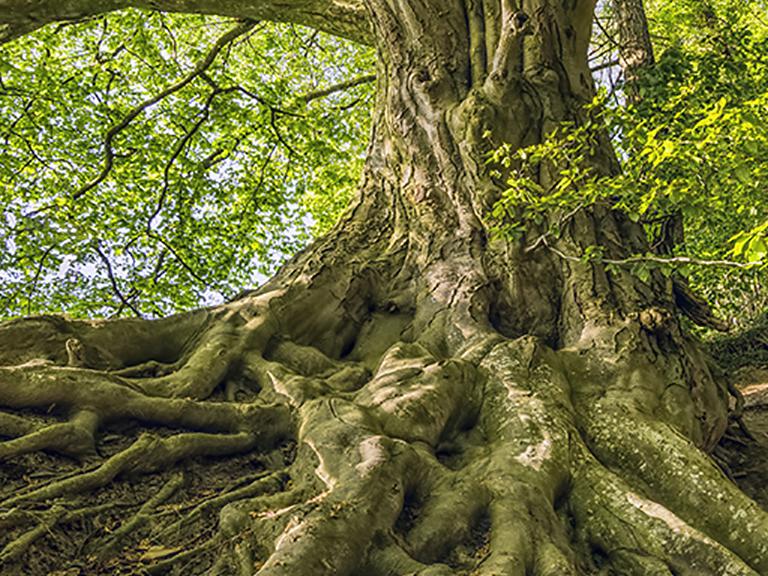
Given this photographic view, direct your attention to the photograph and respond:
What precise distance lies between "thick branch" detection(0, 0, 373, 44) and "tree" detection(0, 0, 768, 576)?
0.95 m

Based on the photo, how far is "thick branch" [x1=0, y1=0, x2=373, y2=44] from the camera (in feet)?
21.7

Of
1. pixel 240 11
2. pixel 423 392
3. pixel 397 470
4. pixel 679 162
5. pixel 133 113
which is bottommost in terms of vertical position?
pixel 397 470

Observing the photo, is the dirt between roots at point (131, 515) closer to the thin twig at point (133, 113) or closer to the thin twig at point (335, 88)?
the thin twig at point (133, 113)

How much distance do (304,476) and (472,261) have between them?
256 cm

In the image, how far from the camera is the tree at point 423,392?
2.41m

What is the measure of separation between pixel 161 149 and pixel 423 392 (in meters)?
9.64

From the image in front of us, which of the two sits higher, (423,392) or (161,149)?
(161,149)

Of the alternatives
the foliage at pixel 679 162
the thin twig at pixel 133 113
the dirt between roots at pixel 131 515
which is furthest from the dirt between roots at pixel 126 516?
the thin twig at pixel 133 113

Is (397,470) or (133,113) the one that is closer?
(397,470)

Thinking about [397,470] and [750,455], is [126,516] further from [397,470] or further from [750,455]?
[750,455]

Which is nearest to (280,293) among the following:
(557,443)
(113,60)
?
(557,443)

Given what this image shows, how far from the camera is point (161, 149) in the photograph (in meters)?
11.3

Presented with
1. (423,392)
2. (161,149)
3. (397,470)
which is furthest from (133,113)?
(397,470)

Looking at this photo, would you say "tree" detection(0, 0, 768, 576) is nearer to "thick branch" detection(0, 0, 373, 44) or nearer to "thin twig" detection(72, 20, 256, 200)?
"thick branch" detection(0, 0, 373, 44)
